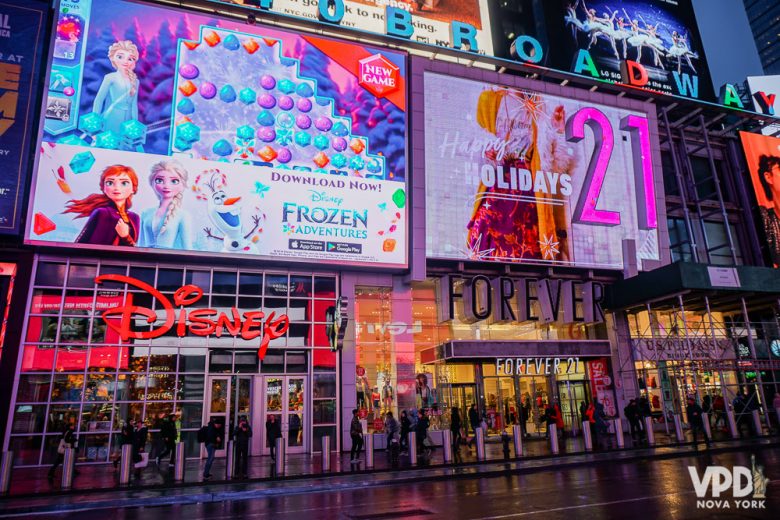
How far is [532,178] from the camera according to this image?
32312 mm

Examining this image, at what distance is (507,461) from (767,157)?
35.7 metres

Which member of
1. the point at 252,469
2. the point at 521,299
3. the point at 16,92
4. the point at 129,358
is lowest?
the point at 252,469

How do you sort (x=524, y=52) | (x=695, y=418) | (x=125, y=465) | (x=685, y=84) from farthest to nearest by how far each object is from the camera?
(x=685, y=84) < (x=524, y=52) < (x=695, y=418) < (x=125, y=465)

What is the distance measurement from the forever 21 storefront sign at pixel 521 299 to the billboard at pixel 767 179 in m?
16.6

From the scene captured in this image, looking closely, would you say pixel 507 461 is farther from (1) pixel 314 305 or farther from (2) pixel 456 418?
(1) pixel 314 305

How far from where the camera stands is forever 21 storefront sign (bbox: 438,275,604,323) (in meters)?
30.0

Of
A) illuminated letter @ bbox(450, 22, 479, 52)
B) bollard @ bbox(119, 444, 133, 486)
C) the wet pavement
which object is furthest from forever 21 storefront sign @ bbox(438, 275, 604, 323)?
bollard @ bbox(119, 444, 133, 486)

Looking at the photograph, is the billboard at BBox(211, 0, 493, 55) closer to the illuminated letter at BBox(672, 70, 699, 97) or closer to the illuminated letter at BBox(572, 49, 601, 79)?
the illuminated letter at BBox(572, 49, 601, 79)

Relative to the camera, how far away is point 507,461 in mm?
20078

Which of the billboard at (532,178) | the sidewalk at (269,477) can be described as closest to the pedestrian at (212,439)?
the sidewalk at (269,477)

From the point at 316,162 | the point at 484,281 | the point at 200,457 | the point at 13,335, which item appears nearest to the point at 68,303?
the point at 13,335

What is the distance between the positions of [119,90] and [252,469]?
1785 cm

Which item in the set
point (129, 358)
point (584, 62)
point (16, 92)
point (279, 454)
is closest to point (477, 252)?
point (279, 454)

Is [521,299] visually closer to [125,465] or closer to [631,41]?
[125,465]
